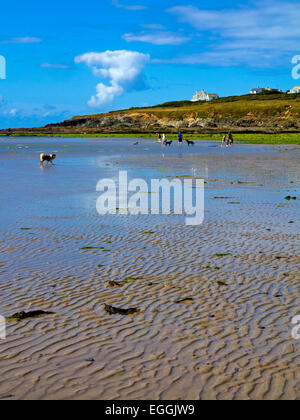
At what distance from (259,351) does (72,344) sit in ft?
8.55

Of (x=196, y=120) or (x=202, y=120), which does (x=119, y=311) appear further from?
(x=196, y=120)

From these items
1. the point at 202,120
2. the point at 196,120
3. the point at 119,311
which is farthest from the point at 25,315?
the point at 196,120

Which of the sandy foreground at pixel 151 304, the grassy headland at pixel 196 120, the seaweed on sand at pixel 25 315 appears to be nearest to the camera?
the sandy foreground at pixel 151 304

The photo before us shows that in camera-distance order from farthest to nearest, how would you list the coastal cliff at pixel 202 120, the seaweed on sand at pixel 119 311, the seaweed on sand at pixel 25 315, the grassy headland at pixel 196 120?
the coastal cliff at pixel 202 120 < the grassy headland at pixel 196 120 < the seaweed on sand at pixel 119 311 < the seaweed on sand at pixel 25 315

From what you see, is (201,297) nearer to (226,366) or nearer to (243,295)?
(243,295)

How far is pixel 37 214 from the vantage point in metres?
15.6

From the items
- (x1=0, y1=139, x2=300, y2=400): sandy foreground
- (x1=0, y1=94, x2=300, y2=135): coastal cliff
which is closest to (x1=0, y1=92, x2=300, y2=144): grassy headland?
(x1=0, y1=94, x2=300, y2=135): coastal cliff

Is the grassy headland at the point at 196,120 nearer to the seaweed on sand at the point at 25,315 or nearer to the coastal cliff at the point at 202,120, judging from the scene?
the coastal cliff at the point at 202,120

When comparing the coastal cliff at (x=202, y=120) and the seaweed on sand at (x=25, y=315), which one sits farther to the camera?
the coastal cliff at (x=202, y=120)

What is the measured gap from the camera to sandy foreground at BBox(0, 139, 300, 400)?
5355mm

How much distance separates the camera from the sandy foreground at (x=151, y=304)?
5.35 m

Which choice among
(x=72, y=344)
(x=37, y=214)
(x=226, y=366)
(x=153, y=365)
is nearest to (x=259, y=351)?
(x=226, y=366)

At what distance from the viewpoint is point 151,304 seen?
775 centimetres

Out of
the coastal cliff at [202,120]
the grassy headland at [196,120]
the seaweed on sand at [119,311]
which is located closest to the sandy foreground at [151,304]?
the seaweed on sand at [119,311]
